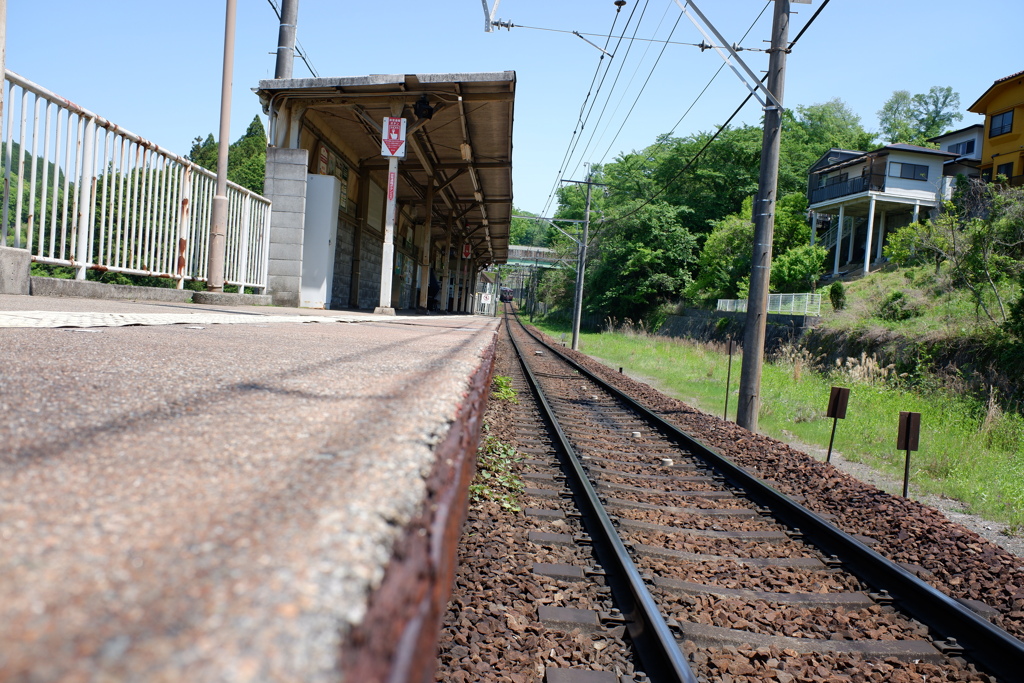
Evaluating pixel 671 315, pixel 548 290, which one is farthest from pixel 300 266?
pixel 548 290

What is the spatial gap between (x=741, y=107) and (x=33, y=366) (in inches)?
427

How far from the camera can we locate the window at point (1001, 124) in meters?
35.2

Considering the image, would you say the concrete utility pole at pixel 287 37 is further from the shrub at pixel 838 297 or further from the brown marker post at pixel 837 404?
the shrub at pixel 838 297

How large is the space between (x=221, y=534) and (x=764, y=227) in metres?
10.1

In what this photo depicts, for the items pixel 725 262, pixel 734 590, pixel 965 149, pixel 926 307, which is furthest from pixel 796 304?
pixel 965 149

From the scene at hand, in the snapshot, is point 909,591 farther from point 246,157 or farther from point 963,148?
point 246,157

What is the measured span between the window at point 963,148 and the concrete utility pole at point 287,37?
44.7 m

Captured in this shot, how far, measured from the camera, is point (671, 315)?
121 feet

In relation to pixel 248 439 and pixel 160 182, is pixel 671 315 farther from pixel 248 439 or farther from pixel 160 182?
pixel 248 439

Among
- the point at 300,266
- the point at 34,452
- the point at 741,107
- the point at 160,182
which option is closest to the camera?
the point at 34,452

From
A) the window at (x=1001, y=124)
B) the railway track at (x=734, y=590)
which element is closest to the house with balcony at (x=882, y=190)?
the window at (x=1001, y=124)

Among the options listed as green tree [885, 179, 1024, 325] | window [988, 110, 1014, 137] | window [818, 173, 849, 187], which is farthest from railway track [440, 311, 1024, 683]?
window [818, 173, 849, 187]

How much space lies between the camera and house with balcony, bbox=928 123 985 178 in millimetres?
38781

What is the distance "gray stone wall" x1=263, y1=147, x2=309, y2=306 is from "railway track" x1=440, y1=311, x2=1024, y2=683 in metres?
8.29
